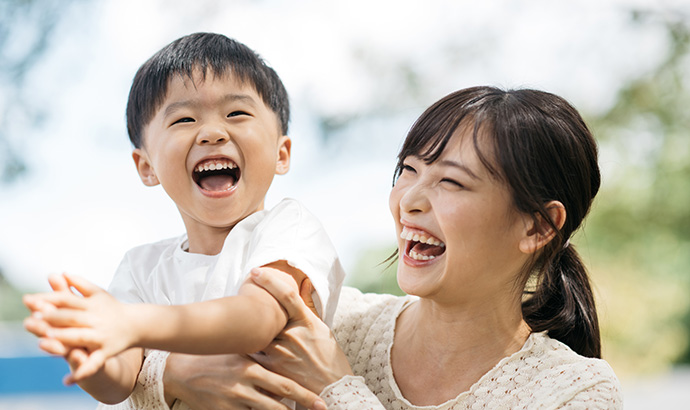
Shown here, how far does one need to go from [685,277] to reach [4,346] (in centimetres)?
682

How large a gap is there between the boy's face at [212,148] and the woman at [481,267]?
0.33 m

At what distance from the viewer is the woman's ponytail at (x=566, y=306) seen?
Result: 68.9 inches

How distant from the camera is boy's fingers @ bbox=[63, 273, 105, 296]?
113 centimetres

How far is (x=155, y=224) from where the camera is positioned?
242 inches

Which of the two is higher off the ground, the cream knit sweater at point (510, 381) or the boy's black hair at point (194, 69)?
the boy's black hair at point (194, 69)

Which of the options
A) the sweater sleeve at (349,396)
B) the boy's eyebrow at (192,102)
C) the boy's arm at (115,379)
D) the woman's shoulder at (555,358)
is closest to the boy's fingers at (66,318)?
the boy's arm at (115,379)

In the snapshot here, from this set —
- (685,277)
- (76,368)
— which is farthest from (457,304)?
(685,277)

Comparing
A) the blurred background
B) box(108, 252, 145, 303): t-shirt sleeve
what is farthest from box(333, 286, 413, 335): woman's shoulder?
the blurred background

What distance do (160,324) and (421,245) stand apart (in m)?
0.67

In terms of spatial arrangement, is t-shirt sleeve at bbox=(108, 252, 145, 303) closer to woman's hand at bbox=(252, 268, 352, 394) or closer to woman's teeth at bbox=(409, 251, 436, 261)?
woman's hand at bbox=(252, 268, 352, 394)

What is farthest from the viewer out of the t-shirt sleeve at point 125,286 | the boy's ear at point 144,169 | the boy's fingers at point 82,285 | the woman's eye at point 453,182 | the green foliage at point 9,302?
the green foliage at point 9,302

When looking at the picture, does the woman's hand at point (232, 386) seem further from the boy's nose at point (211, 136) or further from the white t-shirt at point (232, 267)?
the boy's nose at point (211, 136)

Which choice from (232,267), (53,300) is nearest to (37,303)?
(53,300)

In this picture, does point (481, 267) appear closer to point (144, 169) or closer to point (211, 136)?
point (211, 136)
